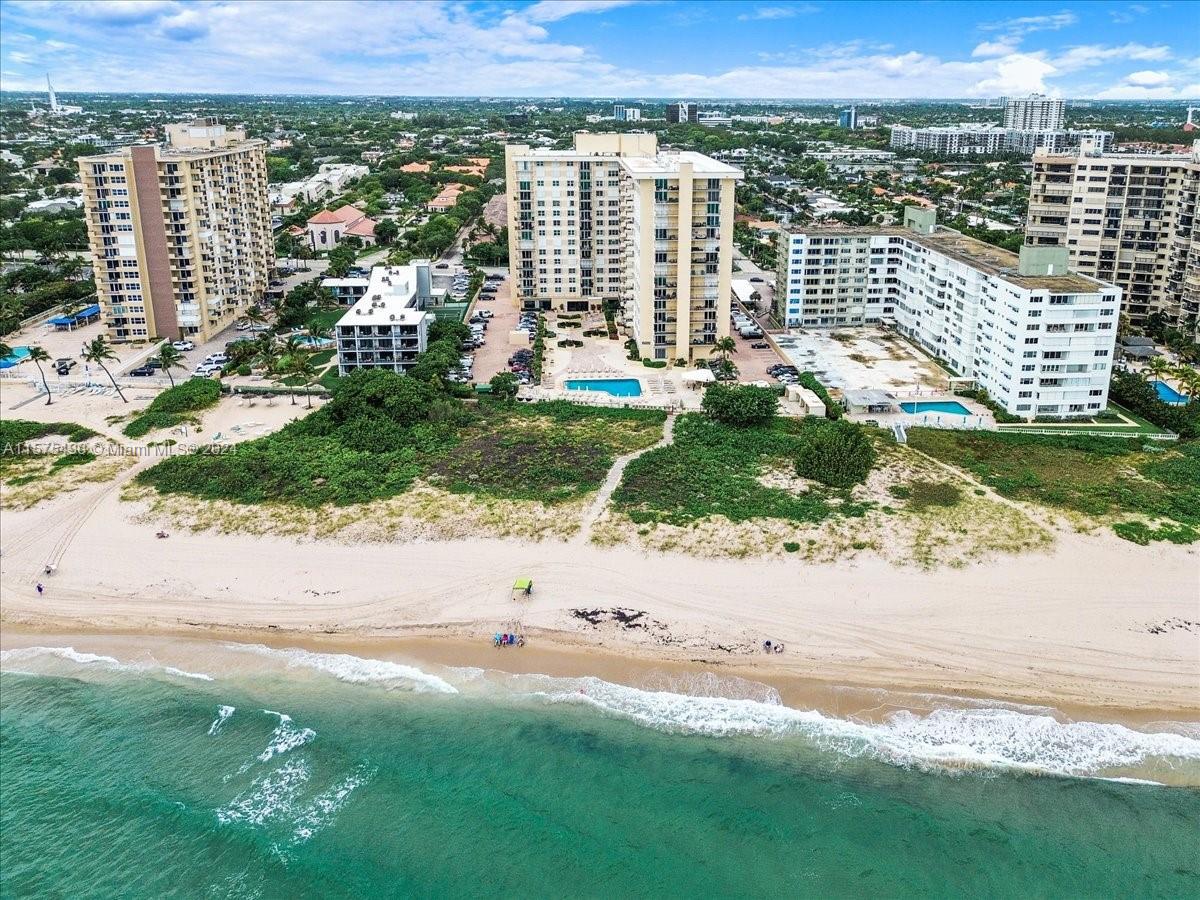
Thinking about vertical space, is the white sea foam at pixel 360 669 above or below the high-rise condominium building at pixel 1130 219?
below

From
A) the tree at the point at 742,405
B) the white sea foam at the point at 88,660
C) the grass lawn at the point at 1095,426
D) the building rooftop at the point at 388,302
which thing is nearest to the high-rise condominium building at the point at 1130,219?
the grass lawn at the point at 1095,426

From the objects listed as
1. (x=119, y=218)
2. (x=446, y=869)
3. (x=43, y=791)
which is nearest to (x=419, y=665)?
(x=446, y=869)

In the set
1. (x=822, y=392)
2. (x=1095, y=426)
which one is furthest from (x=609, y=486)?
(x=1095, y=426)

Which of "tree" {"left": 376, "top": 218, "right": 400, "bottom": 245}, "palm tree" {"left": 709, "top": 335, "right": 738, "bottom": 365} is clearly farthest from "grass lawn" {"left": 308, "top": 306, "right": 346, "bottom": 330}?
"tree" {"left": 376, "top": 218, "right": 400, "bottom": 245}

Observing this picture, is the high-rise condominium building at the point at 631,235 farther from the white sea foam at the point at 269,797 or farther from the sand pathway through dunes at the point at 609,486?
the white sea foam at the point at 269,797

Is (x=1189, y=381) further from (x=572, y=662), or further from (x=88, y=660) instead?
(x=88, y=660)

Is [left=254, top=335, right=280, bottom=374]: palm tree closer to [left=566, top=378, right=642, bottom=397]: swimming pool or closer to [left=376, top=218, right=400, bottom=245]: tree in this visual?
[left=566, top=378, right=642, bottom=397]: swimming pool
